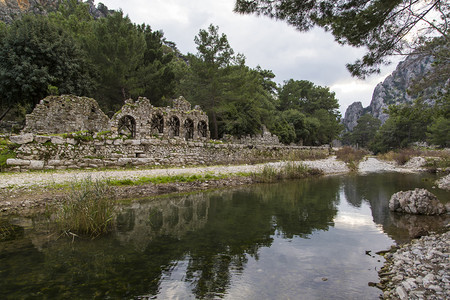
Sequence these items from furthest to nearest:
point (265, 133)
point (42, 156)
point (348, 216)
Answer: point (265, 133) → point (42, 156) → point (348, 216)

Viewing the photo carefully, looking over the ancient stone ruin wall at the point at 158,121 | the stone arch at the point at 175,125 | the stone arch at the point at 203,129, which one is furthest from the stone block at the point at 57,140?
the stone arch at the point at 203,129

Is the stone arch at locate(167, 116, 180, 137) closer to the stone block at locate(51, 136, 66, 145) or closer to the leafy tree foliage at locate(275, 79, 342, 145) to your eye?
the stone block at locate(51, 136, 66, 145)

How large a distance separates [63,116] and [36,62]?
686 centimetres

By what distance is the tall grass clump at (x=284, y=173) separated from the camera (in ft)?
49.1

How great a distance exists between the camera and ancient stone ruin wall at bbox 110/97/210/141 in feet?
60.3

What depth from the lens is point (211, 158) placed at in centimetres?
2086

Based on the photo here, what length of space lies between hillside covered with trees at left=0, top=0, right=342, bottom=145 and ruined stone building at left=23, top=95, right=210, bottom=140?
9.71 feet

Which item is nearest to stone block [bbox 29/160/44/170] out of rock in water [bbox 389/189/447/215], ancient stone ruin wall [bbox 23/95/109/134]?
ancient stone ruin wall [bbox 23/95/109/134]

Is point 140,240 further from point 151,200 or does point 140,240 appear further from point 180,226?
point 151,200

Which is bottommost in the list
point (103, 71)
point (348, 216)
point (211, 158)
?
point (348, 216)

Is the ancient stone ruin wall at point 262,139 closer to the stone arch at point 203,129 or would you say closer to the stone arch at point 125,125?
the stone arch at point 203,129

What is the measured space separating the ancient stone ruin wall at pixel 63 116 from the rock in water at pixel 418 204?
17924 mm

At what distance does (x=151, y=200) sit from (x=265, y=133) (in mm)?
29804

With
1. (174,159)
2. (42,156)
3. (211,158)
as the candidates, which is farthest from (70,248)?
(211,158)
